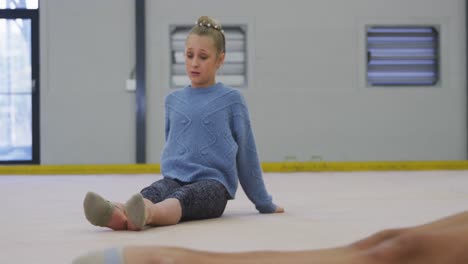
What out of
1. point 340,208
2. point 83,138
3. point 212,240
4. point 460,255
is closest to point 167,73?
point 83,138

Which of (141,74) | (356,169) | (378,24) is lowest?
(356,169)

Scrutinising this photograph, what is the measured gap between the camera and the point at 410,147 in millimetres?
10617

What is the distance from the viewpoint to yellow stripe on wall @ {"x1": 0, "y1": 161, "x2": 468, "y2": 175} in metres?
9.92

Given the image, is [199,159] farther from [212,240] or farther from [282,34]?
[282,34]

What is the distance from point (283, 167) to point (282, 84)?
134 centimetres

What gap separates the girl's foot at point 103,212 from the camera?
9.52ft

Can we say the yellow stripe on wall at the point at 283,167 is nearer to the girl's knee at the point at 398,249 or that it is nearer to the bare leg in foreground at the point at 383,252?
the bare leg in foreground at the point at 383,252

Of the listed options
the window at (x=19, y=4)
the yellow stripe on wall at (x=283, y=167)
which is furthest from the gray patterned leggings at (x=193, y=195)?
the window at (x=19, y=4)

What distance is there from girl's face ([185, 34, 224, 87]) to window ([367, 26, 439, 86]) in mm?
7177

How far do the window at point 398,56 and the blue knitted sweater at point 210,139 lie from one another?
7109mm

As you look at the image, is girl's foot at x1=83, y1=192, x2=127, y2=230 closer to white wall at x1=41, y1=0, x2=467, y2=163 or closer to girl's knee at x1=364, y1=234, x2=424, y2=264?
girl's knee at x1=364, y1=234, x2=424, y2=264

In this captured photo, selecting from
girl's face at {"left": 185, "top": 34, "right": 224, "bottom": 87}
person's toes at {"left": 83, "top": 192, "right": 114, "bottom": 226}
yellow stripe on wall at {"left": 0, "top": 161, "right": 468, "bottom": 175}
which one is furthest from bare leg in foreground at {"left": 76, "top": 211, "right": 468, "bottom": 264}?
yellow stripe on wall at {"left": 0, "top": 161, "right": 468, "bottom": 175}

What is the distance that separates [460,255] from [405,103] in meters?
9.88

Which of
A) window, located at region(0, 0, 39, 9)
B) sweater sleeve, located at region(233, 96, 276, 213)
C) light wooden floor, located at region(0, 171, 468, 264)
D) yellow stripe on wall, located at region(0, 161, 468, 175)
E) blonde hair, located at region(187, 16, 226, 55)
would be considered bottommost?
yellow stripe on wall, located at region(0, 161, 468, 175)
